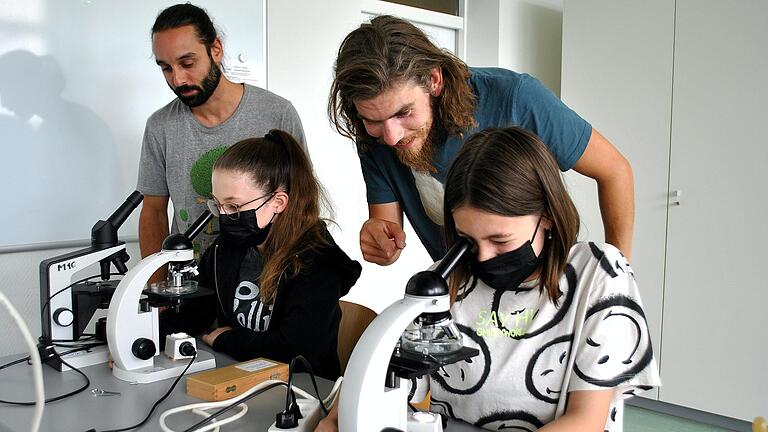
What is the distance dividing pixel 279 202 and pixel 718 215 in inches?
89.1

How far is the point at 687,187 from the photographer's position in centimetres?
329

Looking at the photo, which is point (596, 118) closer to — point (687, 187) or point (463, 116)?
point (687, 187)

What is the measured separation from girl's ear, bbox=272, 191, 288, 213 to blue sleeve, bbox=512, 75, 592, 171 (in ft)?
2.14

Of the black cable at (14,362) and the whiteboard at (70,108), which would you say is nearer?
the black cable at (14,362)

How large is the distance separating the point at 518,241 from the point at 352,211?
8.11 feet

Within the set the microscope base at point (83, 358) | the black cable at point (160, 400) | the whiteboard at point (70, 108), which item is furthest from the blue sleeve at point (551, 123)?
the whiteboard at point (70, 108)

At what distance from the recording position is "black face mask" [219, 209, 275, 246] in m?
1.75

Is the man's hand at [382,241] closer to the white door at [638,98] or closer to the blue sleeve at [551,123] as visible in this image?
the blue sleeve at [551,123]

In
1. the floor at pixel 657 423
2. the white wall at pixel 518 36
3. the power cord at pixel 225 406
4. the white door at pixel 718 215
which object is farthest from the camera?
the white wall at pixel 518 36

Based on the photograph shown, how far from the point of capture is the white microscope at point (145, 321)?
1478 millimetres

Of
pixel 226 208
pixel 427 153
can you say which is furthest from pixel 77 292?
pixel 427 153

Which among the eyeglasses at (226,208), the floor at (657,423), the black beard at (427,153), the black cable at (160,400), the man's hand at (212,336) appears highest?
the black beard at (427,153)

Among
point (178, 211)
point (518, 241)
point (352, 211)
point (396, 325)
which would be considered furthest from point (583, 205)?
point (396, 325)

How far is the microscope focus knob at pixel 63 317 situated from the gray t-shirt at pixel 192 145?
622 mm
